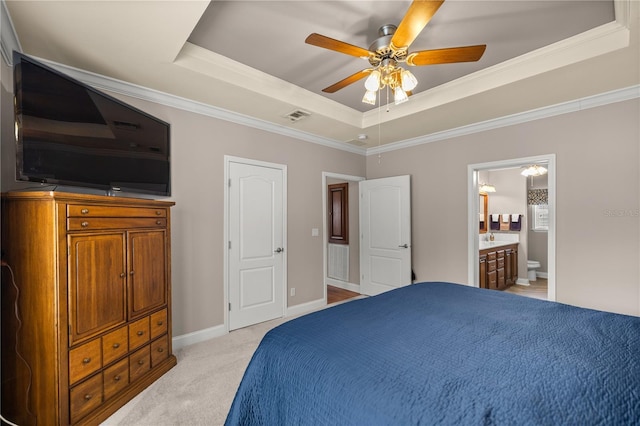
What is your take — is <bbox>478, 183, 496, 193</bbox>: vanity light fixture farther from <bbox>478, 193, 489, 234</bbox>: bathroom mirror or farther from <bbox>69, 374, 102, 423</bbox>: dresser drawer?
<bbox>69, 374, 102, 423</bbox>: dresser drawer

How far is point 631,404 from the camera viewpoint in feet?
2.98

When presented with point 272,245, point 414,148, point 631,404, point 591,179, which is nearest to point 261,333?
point 272,245

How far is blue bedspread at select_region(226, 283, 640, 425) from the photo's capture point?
0.91 m

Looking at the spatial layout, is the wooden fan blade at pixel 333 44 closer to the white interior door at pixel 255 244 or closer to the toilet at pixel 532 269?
the white interior door at pixel 255 244

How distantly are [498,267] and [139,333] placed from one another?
5064 millimetres

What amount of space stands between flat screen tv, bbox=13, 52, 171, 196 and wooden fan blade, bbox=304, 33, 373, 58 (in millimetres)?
1638

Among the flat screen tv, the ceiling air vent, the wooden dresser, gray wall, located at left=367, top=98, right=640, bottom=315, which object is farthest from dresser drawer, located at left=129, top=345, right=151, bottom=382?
gray wall, located at left=367, top=98, right=640, bottom=315

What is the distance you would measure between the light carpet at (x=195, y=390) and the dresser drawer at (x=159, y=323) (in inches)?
13.9

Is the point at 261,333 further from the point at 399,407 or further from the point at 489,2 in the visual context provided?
the point at 489,2

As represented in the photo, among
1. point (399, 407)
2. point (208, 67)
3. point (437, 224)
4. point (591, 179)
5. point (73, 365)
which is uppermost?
point (208, 67)

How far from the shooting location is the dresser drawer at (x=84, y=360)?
1717 mm

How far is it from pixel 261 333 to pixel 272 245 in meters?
1.04

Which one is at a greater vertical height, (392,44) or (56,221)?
(392,44)

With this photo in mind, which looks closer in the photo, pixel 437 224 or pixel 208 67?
pixel 208 67
